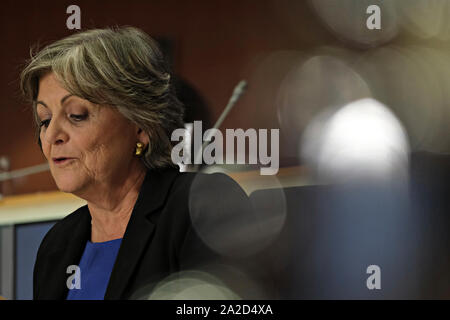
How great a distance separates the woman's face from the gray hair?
14 mm

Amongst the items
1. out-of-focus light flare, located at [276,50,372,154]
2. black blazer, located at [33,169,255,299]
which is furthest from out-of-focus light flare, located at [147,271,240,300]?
out-of-focus light flare, located at [276,50,372,154]

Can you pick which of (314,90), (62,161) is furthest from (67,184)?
(314,90)

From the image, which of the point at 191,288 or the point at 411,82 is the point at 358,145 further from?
the point at 411,82

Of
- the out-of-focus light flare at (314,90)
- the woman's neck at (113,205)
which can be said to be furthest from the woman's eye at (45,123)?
the out-of-focus light flare at (314,90)

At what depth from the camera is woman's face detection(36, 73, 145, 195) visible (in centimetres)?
89

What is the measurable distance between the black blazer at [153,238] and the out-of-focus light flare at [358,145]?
0.15 metres

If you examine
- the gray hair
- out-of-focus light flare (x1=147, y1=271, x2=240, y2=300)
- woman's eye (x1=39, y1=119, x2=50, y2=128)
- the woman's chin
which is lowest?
out-of-focus light flare (x1=147, y1=271, x2=240, y2=300)

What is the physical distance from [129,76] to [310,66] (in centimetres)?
206

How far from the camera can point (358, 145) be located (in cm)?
103

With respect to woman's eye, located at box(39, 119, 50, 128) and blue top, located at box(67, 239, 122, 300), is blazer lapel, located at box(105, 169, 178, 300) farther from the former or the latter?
woman's eye, located at box(39, 119, 50, 128)

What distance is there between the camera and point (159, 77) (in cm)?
94

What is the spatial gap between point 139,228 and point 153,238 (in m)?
0.03

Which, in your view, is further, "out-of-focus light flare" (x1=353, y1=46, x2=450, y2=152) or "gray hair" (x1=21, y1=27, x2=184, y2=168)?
"out-of-focus light flare" (x1=353, y1=46, x2=450, y2=152)

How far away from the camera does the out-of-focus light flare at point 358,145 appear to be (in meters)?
0.78
